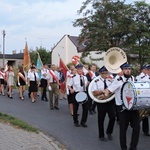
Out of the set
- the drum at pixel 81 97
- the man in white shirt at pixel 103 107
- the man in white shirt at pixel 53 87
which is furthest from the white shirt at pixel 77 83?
the man in white shirt at pixel 53 87

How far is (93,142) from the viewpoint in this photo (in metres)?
7.05

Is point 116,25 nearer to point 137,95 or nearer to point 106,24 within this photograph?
point 106,24

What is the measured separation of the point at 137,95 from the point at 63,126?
369 centimetres

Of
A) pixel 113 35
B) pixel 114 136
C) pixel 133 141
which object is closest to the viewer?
pixel 133 141

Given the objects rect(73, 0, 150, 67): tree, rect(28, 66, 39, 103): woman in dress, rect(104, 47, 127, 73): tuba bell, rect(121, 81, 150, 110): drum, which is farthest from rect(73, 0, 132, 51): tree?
rect(121, 81, 150, 110): drum

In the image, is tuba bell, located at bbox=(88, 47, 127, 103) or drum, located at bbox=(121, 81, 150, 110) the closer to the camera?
drum, located at bbox=(121, 81, 150, 110)

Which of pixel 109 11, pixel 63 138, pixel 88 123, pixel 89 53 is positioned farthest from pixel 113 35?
pixel 63 138

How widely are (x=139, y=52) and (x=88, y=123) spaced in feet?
56.2

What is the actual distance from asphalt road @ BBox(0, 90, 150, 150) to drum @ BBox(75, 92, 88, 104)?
748 mm

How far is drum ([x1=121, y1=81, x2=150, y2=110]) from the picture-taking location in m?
5.63

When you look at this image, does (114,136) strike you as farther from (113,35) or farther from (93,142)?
(113,35)

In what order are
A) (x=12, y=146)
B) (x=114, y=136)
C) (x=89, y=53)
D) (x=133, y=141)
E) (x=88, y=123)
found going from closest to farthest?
(x=133, y=141) → (x=12, y=146) → (x=114, y=136) → (x=88, y=123) → (x=89, y=53)

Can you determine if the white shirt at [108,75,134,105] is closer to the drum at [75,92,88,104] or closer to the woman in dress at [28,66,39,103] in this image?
the drum at [75,92,88,104]

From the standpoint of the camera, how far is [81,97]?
8.52 m
